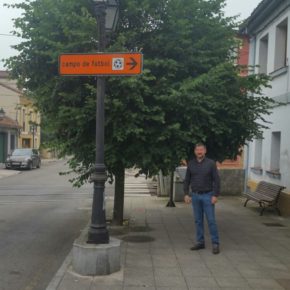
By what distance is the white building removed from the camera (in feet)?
45.4

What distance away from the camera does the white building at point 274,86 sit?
45.4 ft

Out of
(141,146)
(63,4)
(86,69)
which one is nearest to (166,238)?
(141,146)

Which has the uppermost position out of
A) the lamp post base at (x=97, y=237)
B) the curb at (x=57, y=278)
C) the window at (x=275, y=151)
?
the window at (x=275, y=151)

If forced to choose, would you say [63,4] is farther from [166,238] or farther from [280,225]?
[280,225]

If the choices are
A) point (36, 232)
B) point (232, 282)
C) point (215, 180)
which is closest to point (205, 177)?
point (215, 180)

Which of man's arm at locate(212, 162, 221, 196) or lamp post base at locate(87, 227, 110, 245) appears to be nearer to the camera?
lamp post base at locate(87, 227, 110, 245)

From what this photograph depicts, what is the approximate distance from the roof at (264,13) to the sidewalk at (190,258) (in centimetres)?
552

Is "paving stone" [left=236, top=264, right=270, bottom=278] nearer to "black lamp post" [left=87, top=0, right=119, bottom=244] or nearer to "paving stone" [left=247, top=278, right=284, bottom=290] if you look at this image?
"paving stone" [left=247, top=278, right=284, bottom=290]

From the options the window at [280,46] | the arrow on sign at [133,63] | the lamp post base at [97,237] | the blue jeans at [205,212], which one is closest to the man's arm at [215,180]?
the blue jeans at [205,212]

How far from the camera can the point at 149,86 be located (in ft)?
31.1

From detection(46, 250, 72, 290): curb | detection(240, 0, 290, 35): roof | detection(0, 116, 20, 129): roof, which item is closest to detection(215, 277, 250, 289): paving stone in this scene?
detection(46, 250, 72, 290): curb

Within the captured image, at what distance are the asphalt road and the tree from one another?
1482 mm

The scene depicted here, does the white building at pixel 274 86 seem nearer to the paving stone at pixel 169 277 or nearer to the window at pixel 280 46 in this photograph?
the window at pixel 280 46

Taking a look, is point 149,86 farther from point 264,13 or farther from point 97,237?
point 264,13
